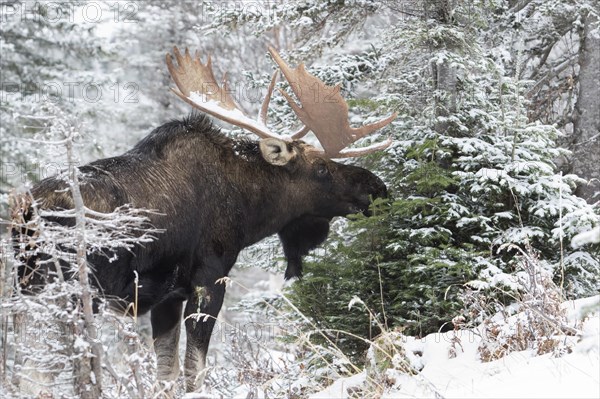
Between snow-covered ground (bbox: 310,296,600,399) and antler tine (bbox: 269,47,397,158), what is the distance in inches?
81.5

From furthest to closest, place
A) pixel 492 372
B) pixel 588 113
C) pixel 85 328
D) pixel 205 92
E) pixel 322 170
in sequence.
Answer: pixel 588 113
pixel 205 92
pixel 322 170
pixel 492 372
pixel 85 328

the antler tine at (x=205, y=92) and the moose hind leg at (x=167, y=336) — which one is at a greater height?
the antler tine at (x=205, y=92)

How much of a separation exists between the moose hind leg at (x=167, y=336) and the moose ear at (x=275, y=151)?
1.48 m

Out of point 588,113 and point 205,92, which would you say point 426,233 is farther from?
point 588,113

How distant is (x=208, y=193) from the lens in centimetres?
667

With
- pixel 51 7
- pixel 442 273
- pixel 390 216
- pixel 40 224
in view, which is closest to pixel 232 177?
pixel 390 216

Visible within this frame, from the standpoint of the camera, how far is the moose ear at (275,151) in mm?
7094

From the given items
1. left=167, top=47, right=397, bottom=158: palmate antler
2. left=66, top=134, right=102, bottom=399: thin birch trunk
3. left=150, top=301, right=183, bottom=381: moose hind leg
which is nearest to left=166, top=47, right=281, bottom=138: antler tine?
left=167, top=47, right=397, bottom=158: palmate antler

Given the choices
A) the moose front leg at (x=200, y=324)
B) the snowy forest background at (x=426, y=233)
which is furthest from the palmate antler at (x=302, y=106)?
the moose front leg at (x=200, y=324)

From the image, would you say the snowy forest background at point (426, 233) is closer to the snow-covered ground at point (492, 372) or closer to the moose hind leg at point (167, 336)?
the snow-covered ground at point (492, 372)

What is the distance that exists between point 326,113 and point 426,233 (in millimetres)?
1360

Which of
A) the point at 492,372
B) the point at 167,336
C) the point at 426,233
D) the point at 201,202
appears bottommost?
the point at 167,336

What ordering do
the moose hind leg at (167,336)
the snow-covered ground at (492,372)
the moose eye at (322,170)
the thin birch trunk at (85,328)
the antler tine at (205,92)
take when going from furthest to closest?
1. the moose eye at (322,170)
2. the antler tine at (205,92)
3. the moose hind leg at (167,336)
4. the thin birch trunk at (85,328)
5. the snow-covered ground at (492,372)

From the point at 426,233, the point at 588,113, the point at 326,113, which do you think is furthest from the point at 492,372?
the point at 588,113
